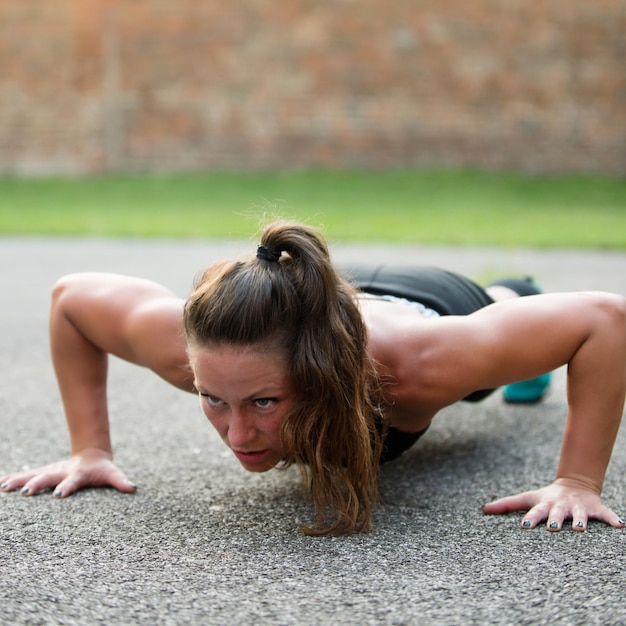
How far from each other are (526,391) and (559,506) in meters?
1.31

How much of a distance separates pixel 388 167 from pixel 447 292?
10.4 meters

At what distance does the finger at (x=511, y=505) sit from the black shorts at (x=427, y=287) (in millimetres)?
348

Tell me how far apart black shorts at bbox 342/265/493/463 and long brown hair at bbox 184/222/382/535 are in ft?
1.64

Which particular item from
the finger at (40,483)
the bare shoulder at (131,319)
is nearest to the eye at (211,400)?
the bare shoulder at (131,319)

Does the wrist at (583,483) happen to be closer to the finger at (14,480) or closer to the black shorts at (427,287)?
the black shorts at (427,287)

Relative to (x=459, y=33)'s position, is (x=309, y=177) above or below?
below

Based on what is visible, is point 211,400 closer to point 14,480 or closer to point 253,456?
point 253,456

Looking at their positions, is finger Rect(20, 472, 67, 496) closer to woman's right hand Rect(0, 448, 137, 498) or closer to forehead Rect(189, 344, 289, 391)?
woman's right hand Rect(0, 448, 137, 498)

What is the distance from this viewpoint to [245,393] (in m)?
2.00

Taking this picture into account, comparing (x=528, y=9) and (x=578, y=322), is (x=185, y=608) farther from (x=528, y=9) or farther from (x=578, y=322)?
(x=528, y=9)

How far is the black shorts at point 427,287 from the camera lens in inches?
109

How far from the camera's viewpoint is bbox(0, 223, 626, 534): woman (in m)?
2.01

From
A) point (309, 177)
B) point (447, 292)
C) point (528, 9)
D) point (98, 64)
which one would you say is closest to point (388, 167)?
point (309, 177)

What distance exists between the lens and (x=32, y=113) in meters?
12.8
